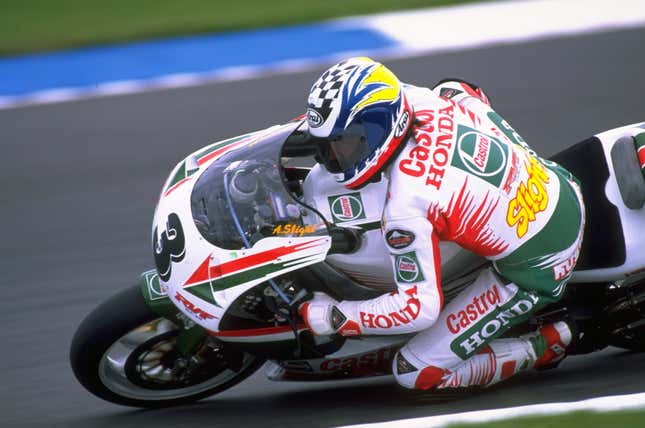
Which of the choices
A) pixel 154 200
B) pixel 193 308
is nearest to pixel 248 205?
pixel 193 308

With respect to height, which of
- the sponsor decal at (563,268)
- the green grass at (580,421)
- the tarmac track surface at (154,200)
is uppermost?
the sponsor decal at (563,268)

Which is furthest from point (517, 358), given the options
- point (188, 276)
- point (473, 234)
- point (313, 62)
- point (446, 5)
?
point (446, 5)

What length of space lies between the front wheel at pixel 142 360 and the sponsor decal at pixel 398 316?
0.66 m

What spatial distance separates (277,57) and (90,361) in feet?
17.5

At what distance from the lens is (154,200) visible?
7020 mm

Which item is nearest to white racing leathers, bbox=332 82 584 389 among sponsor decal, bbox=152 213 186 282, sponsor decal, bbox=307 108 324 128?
sponsor decal, bbox=307 108 324 128

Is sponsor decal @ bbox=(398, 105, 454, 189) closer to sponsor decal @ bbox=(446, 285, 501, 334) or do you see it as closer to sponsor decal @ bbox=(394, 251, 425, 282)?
sponsor decal @ bbox=(394, 251, 425, 282)

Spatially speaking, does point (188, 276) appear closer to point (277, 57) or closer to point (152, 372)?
point (152, 372)

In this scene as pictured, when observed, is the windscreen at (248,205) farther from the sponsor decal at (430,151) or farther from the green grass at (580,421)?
the green grass at (580,421)

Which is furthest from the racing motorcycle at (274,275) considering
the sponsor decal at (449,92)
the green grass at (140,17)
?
the green grass at (140,17)

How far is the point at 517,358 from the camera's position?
439cm

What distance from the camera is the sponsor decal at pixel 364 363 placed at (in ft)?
14.5

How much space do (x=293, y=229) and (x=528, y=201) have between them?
0.97 metres

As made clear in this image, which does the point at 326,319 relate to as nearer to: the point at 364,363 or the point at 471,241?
the point at 364,363
